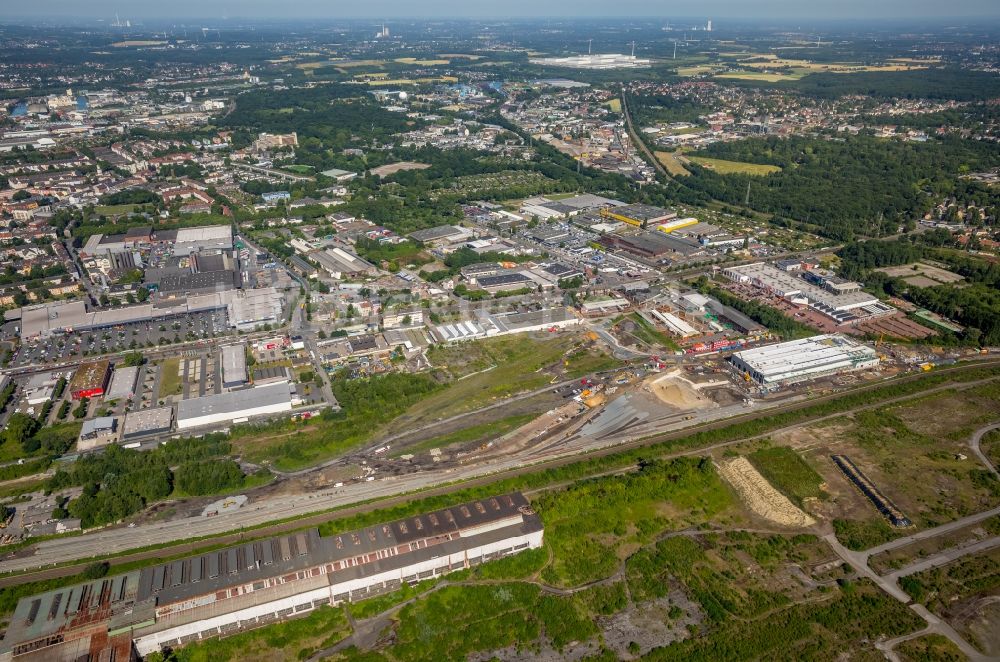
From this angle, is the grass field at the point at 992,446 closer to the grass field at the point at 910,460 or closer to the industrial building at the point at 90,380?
the grass field at the point at 910,460

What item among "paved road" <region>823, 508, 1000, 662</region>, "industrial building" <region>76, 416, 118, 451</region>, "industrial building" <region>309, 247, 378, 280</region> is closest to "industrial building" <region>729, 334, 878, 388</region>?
"paved road" <region>823, 508, 1000, 662</region>

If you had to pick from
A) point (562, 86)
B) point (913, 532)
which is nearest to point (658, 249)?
point (913, 532)

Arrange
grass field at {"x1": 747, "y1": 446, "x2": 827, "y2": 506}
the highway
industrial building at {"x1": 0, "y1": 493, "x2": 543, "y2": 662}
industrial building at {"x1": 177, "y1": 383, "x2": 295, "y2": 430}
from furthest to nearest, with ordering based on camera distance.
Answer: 1. industrial building at {"x1": 177, "y1": 383, "x2": 295, "y2": 430}
2. grass field at {"x1": 747, "y1": 446, "x2": 827, "y2": 506}
3. the highway
4. industrial building at {"x1": 0, "y1": 493, "x2": 543, "y2": 662}

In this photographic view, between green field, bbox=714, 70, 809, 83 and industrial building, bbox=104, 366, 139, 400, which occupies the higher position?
green field, bbox=714, 70, 809, 83

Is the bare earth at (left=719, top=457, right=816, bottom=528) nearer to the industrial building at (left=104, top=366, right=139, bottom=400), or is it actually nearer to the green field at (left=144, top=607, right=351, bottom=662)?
the green field at (left=144, top=607, right=351, bottom=662)

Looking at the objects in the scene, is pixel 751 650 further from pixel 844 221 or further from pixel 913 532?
pixel 844 221

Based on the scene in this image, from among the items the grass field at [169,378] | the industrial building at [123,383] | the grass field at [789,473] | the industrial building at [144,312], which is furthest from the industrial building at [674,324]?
the industrial building at [123,383]

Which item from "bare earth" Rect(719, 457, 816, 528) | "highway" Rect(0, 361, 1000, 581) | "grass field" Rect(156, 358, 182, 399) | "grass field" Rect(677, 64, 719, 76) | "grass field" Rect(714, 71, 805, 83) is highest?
"grass field" Rect(677, 64, 719, 76)
